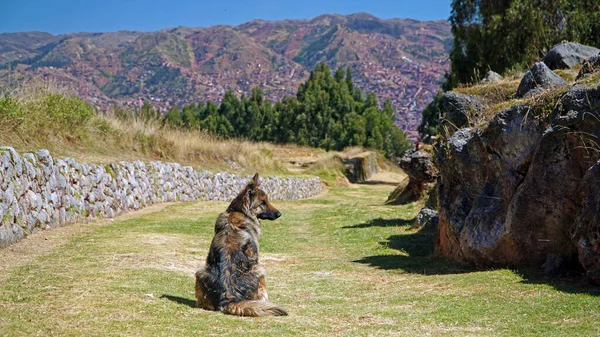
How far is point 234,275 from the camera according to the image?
29.6 ft

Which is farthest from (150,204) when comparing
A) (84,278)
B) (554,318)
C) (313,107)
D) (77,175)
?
(313,107)

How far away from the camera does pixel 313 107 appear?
77.6 meters

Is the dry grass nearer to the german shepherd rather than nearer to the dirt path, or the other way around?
the german shepherd

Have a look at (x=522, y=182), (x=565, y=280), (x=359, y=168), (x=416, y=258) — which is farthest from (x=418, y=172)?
(x=359, y=168)

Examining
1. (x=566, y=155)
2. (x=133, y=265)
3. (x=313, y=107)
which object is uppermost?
(x=313, y=107)

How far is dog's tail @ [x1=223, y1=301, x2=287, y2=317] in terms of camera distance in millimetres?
8680

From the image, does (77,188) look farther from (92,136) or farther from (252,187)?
(252,187)


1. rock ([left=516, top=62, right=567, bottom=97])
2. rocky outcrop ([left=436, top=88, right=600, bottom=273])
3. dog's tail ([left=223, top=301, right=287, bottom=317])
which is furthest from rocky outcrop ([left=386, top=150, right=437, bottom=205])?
dog's tail ([left=223, top=301, right=287, bottom=317])

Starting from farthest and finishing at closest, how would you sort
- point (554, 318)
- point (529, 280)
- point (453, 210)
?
point (453, 210) → point (529, 280) → point (554, 318)

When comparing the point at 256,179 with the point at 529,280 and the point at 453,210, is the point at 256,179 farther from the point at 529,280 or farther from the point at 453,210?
the point at 453,210

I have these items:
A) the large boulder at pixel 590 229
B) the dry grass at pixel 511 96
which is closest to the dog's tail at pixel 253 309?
the large boulder at pixel 590 229

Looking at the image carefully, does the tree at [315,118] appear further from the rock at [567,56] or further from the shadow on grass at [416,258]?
the rock at [567,56]

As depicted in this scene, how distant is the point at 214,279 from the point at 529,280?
16.9 feet

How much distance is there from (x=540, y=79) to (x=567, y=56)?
13.8 feet
